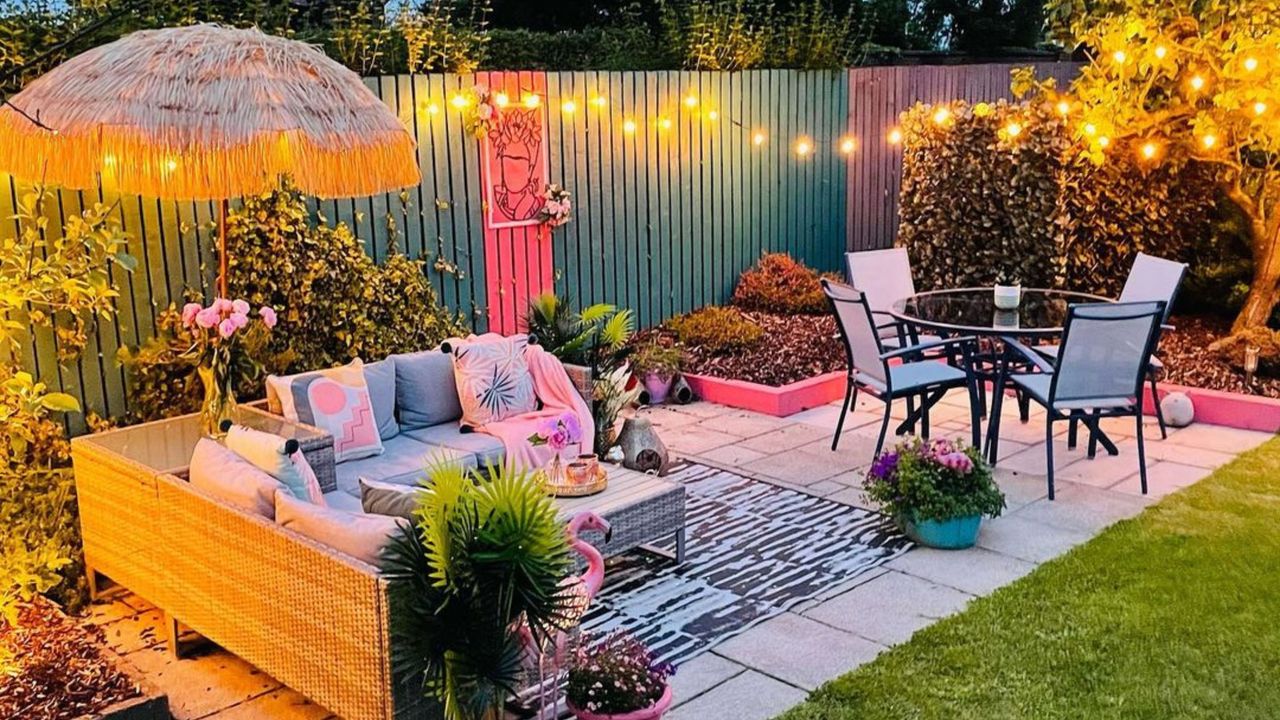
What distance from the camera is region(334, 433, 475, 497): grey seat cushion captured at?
17.2ft

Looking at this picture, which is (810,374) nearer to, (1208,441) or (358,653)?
(1208,441)

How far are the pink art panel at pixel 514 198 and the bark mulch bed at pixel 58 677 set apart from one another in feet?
14.0

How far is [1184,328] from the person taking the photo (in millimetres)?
9289

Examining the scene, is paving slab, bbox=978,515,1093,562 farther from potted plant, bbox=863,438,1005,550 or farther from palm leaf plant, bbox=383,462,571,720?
palm leaf plant, bbox=383,462,571,720

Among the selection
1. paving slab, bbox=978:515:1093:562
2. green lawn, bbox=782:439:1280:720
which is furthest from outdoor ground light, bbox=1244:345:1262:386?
paving slab, bbox=978:515:1093:562

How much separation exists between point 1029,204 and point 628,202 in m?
3.13

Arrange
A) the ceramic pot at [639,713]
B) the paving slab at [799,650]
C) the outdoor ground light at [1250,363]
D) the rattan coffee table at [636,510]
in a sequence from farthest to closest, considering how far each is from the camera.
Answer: the outdoor ground light at [1250,363]
the rattan coffee table at [636,510]
the paving slab at [799,650]
the ceramic pot at [639,713]

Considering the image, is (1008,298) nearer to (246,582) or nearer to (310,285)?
(310,285)

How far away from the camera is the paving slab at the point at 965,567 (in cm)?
493

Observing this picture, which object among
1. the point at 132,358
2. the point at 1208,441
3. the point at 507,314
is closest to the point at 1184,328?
the point at 1208,441

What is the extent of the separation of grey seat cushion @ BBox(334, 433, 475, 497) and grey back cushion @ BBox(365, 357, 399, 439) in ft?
0.29

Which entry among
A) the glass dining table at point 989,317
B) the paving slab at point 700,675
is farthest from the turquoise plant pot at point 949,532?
the paving slab at point 700,675

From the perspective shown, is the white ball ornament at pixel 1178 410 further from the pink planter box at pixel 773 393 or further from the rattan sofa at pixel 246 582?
the rattan sofa at pixel 246 582

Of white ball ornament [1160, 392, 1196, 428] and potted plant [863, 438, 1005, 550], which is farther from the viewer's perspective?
white ball ornament [1160, 392, 1196, 428]
